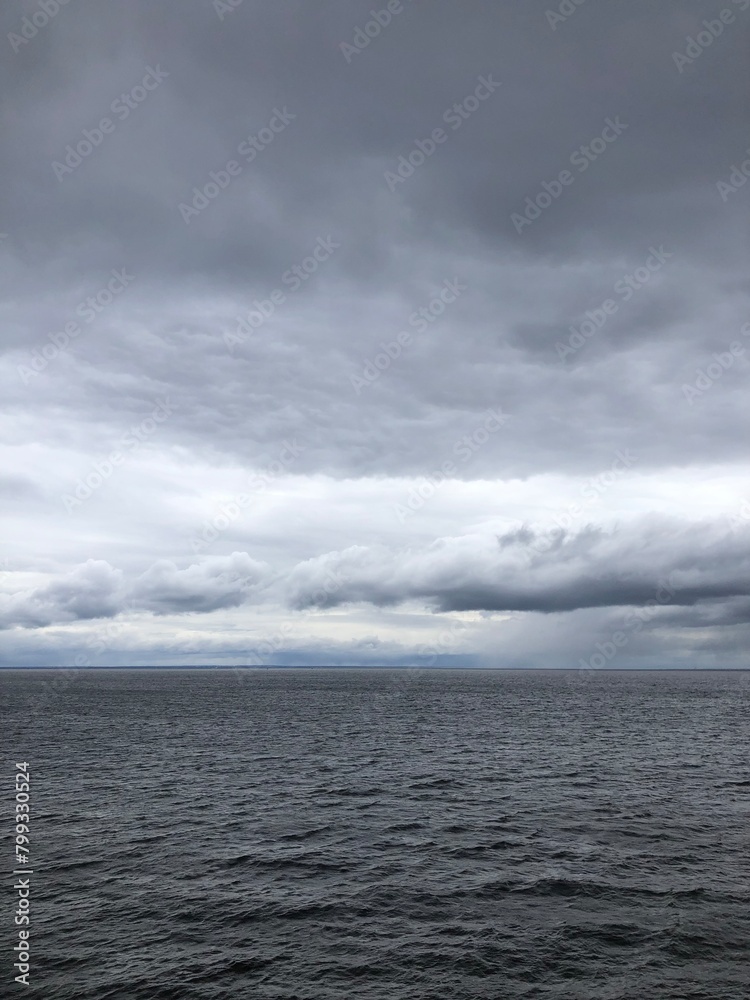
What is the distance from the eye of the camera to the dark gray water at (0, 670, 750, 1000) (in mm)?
24500

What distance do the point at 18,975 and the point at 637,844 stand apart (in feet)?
110

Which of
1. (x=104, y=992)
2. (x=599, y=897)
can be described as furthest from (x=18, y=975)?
(x=599, y=897)

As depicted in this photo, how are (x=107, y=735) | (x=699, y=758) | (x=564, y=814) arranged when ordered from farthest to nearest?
(x=107, y=735) < (x=699, y=758) < (x=564, y=814)

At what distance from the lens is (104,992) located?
23.3 metres

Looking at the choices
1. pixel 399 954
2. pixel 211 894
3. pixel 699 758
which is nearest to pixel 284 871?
pixel 211 894

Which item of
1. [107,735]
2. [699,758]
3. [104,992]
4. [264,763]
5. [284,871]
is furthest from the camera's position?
[107,735]

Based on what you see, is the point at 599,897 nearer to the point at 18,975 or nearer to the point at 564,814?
the point at 564,814

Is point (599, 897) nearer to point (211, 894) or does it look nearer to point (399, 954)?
point (399, 954)

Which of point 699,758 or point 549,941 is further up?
point 549,941

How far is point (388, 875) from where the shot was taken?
34031 mm

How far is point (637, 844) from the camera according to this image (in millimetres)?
39156

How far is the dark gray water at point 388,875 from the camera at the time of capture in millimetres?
24500

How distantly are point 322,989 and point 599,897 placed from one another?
1494cm

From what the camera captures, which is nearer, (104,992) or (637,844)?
(104,992)
